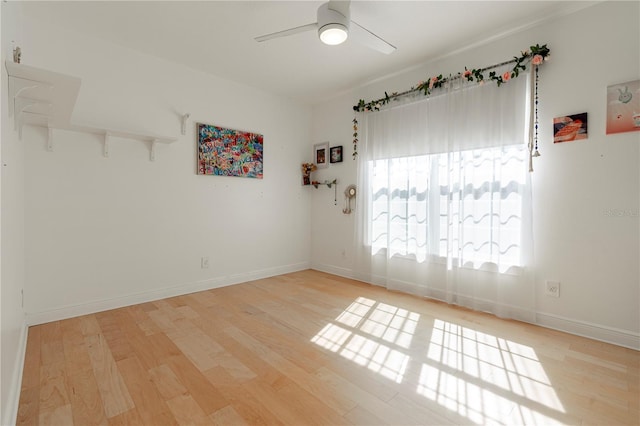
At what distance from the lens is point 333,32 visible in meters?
2.05

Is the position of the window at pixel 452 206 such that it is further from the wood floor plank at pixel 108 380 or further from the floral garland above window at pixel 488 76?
the wood floor plank at pixel 108 380

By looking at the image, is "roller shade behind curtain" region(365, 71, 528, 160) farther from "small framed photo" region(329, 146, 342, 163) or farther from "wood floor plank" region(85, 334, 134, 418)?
"wood floor plank" region(85, 334, 134, 418)

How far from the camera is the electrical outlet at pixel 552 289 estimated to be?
2.46m

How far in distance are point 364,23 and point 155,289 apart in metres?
3.28

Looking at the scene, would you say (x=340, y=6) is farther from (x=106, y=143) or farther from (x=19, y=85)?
(x=106, y=143)

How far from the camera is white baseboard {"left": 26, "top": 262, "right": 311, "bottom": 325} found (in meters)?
2.55

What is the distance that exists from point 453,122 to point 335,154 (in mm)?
1671

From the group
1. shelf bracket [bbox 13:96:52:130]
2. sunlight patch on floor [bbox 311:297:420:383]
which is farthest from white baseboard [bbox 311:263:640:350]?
shelf bracket [bbox 13:96:52:130]

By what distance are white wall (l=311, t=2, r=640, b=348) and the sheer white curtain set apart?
0.50 ft

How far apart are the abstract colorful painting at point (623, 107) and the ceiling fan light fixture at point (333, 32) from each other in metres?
2.00

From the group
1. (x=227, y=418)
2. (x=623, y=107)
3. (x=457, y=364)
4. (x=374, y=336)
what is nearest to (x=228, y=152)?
(x=374, y=336)

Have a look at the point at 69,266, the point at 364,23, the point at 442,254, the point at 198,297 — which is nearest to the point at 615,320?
the point at 442,254

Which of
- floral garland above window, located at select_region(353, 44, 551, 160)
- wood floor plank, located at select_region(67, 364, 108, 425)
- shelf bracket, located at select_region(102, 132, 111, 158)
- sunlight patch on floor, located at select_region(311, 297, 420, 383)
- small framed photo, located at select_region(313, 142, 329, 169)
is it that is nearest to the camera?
wood floor plank, located at select_region(67, 364, 108, 425)

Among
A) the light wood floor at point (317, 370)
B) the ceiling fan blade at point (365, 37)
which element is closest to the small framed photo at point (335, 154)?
the ceiling fan blade at point (365, 37)
